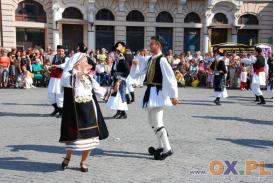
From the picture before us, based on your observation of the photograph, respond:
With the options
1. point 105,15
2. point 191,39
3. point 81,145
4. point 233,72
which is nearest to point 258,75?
point 233,72

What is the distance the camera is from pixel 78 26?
3000cm

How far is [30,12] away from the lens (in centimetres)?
2855

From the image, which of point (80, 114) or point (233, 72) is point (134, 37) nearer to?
point (233, 72)

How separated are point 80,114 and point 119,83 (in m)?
4.52

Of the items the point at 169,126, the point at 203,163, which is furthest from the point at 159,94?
the point at 169,126

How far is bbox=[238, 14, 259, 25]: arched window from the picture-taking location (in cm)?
3230

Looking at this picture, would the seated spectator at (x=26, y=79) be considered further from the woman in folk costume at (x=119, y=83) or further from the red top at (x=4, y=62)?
the woman in folk costume at (x=119, y=83)

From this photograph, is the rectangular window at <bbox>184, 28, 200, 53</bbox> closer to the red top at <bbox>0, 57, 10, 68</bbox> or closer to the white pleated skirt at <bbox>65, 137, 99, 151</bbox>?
the red top at <bbox>0, 57, 10, 68</bbox>

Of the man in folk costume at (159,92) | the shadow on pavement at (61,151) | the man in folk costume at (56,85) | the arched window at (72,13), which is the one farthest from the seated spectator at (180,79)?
the man in folk costume at (159,92)

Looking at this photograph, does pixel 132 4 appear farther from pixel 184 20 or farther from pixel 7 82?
pixel 7 82

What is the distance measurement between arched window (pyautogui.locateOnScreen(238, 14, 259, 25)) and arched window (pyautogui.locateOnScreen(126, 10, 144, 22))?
7.93 m

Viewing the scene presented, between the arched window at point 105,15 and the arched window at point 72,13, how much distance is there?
129 centimetres

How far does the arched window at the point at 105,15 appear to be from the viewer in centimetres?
3005

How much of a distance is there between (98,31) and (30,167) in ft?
80.7
